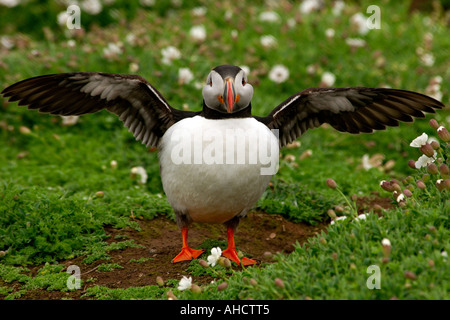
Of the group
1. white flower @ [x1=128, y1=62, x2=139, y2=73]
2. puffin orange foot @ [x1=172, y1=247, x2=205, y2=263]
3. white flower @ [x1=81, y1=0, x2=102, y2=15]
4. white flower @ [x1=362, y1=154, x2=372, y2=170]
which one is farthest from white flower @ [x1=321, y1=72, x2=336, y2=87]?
white flower @ [x1=81, y1=0, x2=102, y2=15]

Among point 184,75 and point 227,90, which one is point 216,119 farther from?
point 184,75

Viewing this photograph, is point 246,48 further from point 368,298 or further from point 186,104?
point 368,298

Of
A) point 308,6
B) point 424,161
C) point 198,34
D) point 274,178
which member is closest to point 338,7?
point 308,6

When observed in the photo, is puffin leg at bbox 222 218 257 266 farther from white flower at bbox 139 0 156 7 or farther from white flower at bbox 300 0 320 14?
white flower at bbox 139 0 156 7

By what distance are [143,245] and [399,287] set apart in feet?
8.18

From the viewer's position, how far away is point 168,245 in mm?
5207

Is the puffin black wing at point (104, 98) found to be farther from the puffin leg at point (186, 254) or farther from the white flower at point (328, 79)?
the white flower at point (328, 79)

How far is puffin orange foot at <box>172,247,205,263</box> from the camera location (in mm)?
4734

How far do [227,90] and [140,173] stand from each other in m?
2.43

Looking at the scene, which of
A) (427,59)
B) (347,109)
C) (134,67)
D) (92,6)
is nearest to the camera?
(347,109)

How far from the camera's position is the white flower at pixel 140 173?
6336 millimetres

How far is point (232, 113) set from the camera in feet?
14.9

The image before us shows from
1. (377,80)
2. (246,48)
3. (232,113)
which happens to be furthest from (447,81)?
(232,113)
